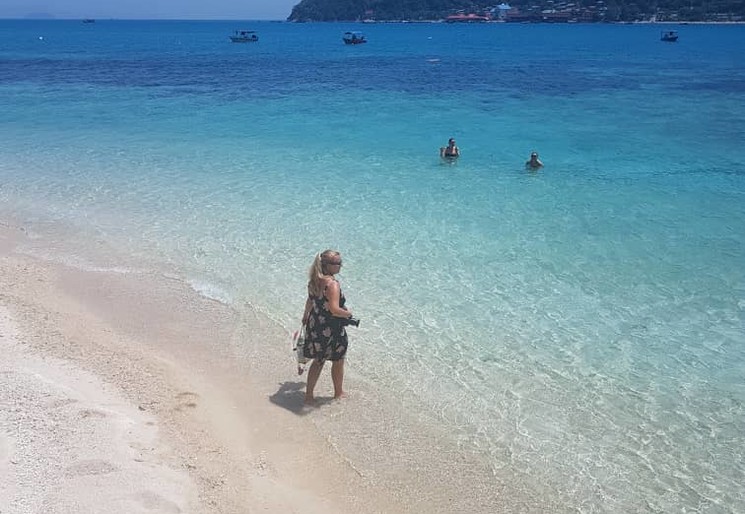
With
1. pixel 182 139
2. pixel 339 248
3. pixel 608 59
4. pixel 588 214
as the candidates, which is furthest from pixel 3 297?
pixel 608 59

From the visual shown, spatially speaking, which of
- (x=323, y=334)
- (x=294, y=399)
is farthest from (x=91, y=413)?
(x=323, y=334)

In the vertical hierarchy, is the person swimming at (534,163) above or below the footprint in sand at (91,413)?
above

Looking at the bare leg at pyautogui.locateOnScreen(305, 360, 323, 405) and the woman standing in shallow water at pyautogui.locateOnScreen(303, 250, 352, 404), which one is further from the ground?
the woman standing in shallow water at pyautogui.locateOnScreen(303, 250, 352, 404)

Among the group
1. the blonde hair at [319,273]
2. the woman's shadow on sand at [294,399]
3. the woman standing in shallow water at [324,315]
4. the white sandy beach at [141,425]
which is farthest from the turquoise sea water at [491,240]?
the blonde hair at [319,273]

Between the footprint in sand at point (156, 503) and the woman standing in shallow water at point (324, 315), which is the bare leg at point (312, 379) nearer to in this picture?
the woman standing in shallow water at point (324, 315)

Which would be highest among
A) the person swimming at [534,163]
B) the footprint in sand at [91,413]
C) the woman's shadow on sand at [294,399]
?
the person swimming at [534,163]

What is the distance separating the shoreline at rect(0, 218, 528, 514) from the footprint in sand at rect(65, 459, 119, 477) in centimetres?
12

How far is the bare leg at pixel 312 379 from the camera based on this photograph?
24.0 ft

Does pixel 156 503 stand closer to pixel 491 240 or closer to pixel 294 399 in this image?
pixel 294 399

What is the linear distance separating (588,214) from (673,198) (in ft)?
9.79

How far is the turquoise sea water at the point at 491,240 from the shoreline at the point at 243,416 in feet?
1.42

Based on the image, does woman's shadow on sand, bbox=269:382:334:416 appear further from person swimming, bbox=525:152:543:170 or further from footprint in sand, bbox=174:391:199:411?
person swimming, bbox=525:152:543:170

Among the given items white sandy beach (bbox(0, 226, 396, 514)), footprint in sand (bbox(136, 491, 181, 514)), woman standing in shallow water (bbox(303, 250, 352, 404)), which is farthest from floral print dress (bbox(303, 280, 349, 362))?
footprint in sand (bbox(136, 491, 181, 514))

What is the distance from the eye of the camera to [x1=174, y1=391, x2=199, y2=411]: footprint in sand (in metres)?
7.31
